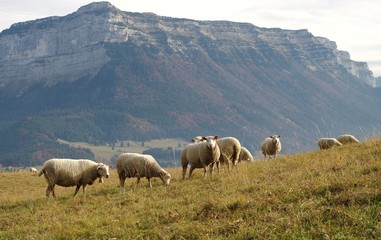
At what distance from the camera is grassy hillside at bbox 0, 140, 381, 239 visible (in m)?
8.80

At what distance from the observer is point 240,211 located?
1044cm

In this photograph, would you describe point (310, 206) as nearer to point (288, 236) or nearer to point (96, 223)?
point (288, 236)

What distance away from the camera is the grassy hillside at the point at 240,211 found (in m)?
8.80

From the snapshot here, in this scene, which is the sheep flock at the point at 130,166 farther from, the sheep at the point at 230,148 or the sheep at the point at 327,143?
the sheep at the point at 327,143

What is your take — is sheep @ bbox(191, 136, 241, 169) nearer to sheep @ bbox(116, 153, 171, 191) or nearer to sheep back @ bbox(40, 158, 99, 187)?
sheep @ bbox(116, 153, 171, 191)

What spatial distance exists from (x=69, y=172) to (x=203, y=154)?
5955 mm

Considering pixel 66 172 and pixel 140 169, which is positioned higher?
pixel 140 169

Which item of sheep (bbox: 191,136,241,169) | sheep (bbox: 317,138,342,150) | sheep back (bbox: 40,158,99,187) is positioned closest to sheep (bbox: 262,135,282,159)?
sheep (bbox: 317,138,342,150)

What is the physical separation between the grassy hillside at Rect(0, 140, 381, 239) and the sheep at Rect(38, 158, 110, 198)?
2.69 meters

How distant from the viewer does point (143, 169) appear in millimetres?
19391

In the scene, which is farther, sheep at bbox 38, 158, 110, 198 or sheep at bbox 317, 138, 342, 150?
sheep at bbox 317, 138, 342, 150

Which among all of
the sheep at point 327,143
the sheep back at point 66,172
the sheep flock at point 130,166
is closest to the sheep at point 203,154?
the sheep flock at point 130,166

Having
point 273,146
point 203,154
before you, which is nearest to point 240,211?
point 203,154

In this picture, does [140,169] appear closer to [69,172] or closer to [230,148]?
[69,172]
